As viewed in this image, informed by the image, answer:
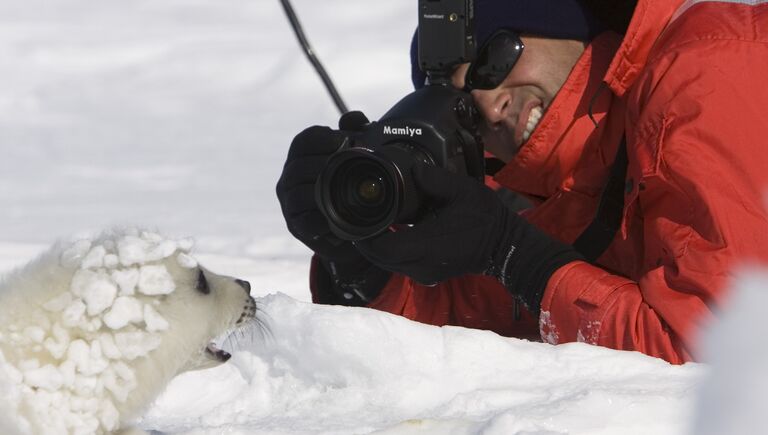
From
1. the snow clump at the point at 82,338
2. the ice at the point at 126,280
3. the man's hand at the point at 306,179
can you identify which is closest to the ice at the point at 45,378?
the snow clump at the point at 82,338

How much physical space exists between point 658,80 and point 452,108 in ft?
1.39

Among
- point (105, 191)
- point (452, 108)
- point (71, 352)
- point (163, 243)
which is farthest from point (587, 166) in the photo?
point (105, 191)

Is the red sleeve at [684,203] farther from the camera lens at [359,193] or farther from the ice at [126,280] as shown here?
the ice at [126,280]

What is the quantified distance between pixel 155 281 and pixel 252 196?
12.0 feet

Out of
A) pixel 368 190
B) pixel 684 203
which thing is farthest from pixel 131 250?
pixel 684 203

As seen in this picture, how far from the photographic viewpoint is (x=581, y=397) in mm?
1653

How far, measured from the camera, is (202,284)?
5.52 feet

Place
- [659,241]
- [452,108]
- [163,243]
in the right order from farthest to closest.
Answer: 1. [452,108]
2. [659,241]
3. [163,243]

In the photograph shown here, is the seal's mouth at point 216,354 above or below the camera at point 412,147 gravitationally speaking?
below

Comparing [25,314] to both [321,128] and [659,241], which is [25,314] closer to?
[321,128]

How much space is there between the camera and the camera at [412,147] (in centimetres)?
215

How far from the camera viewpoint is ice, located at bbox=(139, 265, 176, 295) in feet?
5.08

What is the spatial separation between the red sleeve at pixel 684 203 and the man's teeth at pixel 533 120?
29 centimetres

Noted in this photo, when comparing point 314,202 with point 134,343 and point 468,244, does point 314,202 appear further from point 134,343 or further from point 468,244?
point 134,343
